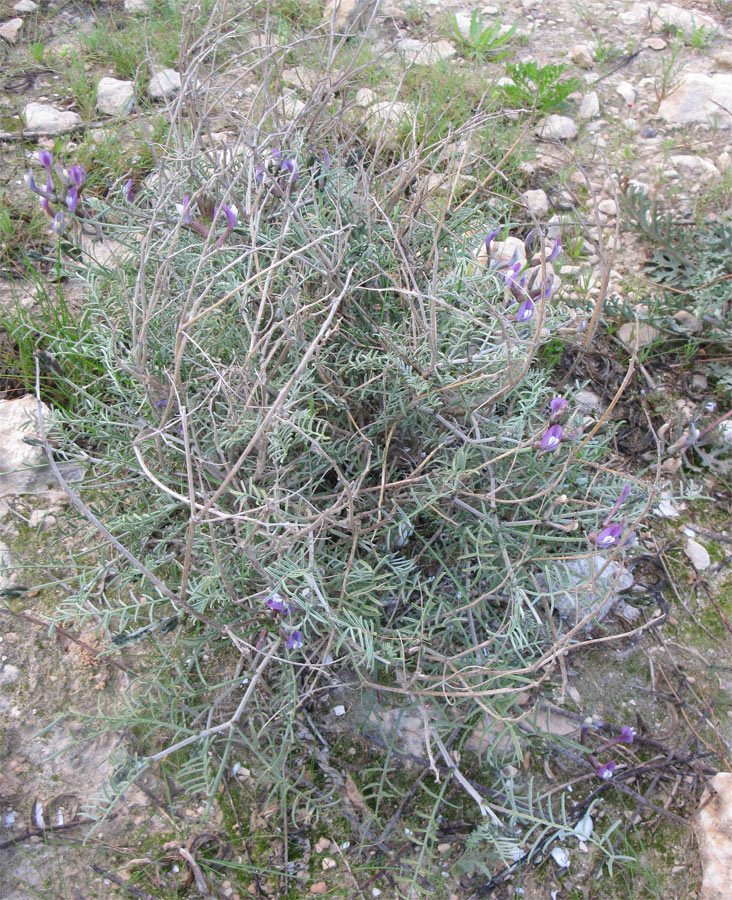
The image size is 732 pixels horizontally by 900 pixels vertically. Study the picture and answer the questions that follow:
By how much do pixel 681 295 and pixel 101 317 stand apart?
162cm

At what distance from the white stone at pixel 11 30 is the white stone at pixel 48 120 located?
0.44m

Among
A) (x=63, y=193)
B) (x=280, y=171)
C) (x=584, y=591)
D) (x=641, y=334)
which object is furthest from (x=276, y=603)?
(x=641, y=334)

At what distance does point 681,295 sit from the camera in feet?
7.18

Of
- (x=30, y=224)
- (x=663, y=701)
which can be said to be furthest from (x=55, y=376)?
(x=663, y=701)

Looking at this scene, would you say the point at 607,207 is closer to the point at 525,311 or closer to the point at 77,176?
the point at 525,311

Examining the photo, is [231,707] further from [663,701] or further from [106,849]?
[663,701]

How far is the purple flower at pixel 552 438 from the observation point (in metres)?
1.38

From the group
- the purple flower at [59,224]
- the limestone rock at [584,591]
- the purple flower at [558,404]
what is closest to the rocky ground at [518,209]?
the limestone rock at [584,591]

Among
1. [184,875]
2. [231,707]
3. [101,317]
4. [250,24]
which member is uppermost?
[250,24]

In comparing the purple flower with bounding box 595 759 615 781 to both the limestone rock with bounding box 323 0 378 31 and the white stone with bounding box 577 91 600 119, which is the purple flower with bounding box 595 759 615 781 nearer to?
the white stone with bounding box 577 91 600 119

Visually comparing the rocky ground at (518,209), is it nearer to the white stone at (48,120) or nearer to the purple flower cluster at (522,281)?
the white stone at (48,120)

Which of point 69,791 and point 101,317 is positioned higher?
point 101,317

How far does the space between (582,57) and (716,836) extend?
2712 millimetres

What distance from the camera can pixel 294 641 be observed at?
1.35 metres
